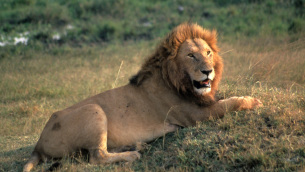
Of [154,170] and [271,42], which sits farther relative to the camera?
[271,42]

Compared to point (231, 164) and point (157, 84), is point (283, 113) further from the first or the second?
point (157, 84)

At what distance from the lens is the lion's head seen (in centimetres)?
410

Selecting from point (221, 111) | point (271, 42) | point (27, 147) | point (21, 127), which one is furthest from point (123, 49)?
point (221, 111)

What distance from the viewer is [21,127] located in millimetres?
5934

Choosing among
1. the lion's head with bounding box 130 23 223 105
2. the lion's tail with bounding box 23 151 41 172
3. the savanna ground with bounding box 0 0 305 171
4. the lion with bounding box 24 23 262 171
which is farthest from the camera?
the lion's head with bounding box 130 23 223 105

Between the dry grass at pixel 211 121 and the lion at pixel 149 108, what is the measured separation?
13 centimetres

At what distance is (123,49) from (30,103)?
14.8ft

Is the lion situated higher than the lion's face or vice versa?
the lion's face

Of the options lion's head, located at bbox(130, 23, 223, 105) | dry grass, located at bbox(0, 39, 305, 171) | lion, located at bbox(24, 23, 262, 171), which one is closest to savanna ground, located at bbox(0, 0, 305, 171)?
dry grass, located at bbox(0, 39, 305, 171)

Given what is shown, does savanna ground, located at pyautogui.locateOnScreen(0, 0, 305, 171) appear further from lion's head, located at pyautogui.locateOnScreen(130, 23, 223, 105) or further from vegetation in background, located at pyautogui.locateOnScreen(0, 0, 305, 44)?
lion's head, located at pyautogui.locateOnScreen(130, 23, 223, 105)

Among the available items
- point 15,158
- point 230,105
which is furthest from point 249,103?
point 15,158

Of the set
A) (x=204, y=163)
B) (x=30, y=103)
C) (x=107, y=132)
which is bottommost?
(x=30, y=103)

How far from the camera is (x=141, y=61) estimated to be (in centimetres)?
973

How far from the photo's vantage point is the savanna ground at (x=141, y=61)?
3653 millimetres
